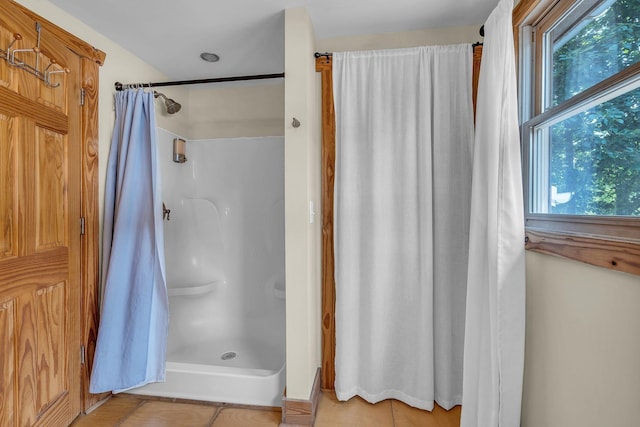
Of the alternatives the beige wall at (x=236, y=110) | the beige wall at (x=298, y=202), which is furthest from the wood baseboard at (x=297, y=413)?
the beige wall at (x=236, y=110)

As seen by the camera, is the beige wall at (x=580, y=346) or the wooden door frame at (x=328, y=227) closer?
the beige wall at (x=580, y=346)

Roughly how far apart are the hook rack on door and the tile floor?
182 cm

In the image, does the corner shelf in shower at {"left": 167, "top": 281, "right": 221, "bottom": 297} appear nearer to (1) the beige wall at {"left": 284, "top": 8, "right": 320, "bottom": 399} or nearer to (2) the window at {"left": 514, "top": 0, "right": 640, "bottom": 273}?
(1) the beige wall at {"left": 284, "top": 8, "right": 320, "bottom": 399}

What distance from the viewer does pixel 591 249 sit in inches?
34.7

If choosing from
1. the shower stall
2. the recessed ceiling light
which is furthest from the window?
the recessed ceiling light

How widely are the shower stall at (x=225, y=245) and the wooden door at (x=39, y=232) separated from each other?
70 centimetres

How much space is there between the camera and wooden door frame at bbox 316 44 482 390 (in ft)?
5.94

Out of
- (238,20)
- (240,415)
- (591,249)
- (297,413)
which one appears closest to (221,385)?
(240,415)

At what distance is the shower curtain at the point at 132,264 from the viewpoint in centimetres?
166

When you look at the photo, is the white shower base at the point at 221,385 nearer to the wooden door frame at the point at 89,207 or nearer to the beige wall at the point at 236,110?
the wooden door frame at the point at 89,207

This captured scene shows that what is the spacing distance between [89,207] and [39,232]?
0.31 metres

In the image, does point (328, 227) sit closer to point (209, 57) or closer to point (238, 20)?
point (238, 20)

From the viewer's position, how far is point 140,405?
171cm

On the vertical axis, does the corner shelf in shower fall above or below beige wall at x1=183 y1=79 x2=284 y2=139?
below
